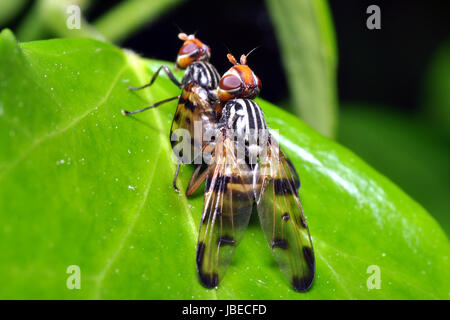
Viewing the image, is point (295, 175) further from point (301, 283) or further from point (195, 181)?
point (301, 283)

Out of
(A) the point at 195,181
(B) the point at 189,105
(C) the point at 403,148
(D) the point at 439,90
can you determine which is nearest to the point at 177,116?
(B) the point at 189,105

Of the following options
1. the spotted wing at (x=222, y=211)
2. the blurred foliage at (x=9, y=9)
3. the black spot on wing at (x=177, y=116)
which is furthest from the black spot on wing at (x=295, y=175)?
the blurred foliage at (x=9, y=9)

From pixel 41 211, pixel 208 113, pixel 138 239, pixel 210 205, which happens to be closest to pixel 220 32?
pixel 208 113

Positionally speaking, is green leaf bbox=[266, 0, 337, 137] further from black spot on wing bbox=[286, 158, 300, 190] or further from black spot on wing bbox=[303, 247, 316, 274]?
black spot on wing bbox=[303, 247, 316, 274]

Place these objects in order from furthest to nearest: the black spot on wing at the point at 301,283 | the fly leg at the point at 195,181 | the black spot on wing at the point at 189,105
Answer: the black spot on wing at the point at 189,105 < the fly leg at the point at 195,181 < the black spot on wing at the point at 301,283

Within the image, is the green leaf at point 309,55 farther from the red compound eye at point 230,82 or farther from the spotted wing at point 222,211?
the spotted wing at point 222,211
